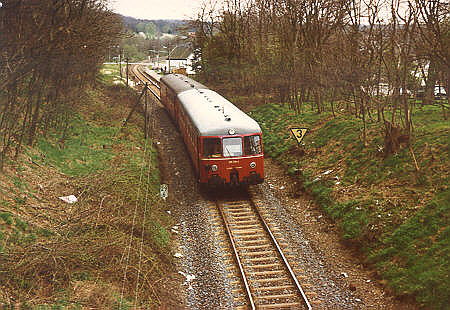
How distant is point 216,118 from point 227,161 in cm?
194

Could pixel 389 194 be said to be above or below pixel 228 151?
below

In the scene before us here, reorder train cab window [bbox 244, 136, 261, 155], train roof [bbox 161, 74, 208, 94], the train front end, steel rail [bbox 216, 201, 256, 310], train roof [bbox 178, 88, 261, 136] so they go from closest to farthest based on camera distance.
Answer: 1. steel rail [bbox 216, 201, 256, 310]
2. the train front end
3. train roof [bbox 178, 88, 261, 136]
4. train cab window [bbox 244, 136, 261, 155]
5. train roof [bbox 161, 74, 208, 94]

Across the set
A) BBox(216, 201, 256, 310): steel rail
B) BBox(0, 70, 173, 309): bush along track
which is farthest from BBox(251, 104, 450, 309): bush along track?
BBox(0, 70, 173, 309): bush along track

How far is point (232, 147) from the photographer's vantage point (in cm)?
1560

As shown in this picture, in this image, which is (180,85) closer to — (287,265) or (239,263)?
(239,263)

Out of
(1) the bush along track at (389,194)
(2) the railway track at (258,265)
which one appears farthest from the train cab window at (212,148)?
(1) the bush along track at (389,194)

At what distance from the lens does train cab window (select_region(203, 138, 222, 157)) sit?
15.5 meters

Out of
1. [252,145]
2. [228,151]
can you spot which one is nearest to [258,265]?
[228,151]

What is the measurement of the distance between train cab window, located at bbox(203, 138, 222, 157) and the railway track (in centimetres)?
192

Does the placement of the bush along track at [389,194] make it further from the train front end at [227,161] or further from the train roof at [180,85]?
the train roof at [180,85]

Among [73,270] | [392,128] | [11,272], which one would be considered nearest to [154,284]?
[73,270]

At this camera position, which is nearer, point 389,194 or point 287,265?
point 287,265

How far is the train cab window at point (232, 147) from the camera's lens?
611 inches

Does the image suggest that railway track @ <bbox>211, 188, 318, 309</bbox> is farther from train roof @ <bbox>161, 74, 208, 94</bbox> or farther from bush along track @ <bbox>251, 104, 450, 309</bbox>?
train roof @ <bbox>161, 74, 208, 94</bbox>
